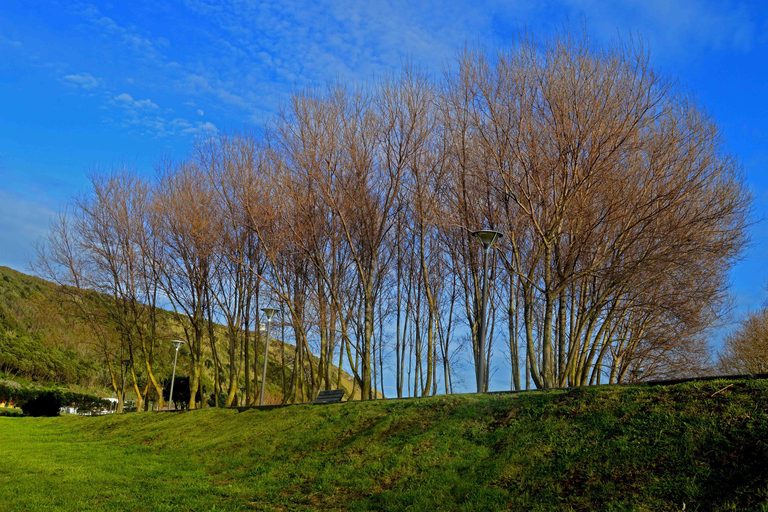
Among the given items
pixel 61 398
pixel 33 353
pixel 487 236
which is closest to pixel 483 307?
pixel 487 236

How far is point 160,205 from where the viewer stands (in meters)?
24.3

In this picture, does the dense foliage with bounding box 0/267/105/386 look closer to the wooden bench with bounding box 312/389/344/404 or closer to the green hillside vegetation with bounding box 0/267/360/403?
the green hillside vegetation with bounding box 0/267/360/403

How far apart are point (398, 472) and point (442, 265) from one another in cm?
1520

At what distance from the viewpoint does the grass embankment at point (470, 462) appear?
20.7 ft

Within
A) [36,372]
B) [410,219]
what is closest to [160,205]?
[410,219]

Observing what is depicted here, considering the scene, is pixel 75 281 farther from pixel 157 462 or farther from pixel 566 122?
pixel 566 122

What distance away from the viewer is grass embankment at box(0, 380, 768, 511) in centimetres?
631

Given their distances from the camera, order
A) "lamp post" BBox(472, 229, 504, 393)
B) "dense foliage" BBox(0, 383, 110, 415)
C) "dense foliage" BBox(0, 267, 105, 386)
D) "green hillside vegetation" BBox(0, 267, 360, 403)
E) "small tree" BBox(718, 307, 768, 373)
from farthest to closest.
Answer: "dense foliage" BBox(0, 267, 105, 386) < "green hillside vegetation" BBox(0, 267, 360, 403) < "dense foliage" BBox(0, 383, 110, 415) < "small tree" BBox(718, 307, 768, 373) < "lamp post" BBox(472, 229, 504, 393)

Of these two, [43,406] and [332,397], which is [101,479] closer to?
[332,397]

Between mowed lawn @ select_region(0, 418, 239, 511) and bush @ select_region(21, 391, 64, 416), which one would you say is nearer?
mowed lawn @ select_region(0, 418, 239, 511)

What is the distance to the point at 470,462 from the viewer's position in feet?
27.4

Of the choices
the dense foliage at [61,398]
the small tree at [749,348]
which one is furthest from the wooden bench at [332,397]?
the dense foliage at [61,398]

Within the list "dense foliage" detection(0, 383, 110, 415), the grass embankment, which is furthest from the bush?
the grass embankment

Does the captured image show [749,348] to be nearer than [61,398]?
Yes
